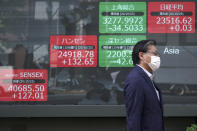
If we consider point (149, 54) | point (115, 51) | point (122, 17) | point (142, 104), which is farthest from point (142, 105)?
point (122, 17)

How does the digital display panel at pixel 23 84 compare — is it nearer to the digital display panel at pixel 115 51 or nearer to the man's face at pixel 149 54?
the digital display panel at pixel 115 51

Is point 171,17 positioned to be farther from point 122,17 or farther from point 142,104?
point 142,104

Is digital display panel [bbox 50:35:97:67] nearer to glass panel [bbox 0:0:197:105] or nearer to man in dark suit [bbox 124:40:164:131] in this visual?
glass panel [bbox 0:0:197:105]

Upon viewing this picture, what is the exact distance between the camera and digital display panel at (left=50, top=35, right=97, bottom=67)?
19.9 ft

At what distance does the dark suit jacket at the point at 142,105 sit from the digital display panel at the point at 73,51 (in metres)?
3.05

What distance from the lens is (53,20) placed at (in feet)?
20.0

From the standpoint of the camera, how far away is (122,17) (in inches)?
241

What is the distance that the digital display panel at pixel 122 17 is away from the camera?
609 centimetres

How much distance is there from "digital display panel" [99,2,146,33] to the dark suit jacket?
312 cm

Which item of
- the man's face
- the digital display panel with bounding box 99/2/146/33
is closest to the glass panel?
the digital display panel with bounding box 99/2/146/33

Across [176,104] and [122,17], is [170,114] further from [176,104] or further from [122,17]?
[122,17]

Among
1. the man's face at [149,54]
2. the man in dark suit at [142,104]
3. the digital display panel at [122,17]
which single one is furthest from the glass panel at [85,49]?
the man in dark suit at [142,104]

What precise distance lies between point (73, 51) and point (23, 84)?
100 cm

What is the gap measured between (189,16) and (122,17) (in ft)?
3.76
